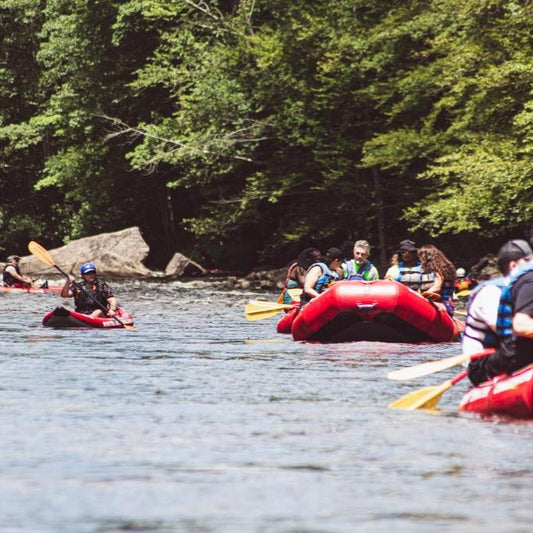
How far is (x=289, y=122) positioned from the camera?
3512 centimetres

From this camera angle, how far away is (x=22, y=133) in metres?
47.4

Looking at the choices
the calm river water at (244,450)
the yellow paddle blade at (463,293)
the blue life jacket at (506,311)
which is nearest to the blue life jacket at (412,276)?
the calm river water at (244,450)

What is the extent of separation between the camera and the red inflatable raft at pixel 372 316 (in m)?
15.3

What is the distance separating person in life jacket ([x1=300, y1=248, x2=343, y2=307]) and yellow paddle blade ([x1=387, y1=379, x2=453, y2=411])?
6.83 m

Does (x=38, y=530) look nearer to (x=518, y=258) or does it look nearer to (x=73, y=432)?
(x=73, y=432)

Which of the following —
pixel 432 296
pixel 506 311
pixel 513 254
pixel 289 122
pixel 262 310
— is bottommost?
pixel 262 310

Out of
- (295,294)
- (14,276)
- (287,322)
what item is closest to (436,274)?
(287,322)

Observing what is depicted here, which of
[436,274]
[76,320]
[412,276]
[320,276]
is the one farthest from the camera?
[76,320]

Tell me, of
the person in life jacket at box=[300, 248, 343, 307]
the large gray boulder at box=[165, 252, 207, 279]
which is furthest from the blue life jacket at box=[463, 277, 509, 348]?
the large gray boulder at box=[165, 252, 207, 279]

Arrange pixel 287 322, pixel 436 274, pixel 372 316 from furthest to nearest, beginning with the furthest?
1. pixel 287 322
2. pixel 436 274
3. pixel 372 316

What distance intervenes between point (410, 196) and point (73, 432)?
26.3m

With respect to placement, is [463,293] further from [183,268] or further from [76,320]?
[183,268]

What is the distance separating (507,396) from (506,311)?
1.86ft

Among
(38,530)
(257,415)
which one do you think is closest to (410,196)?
(257,415)
